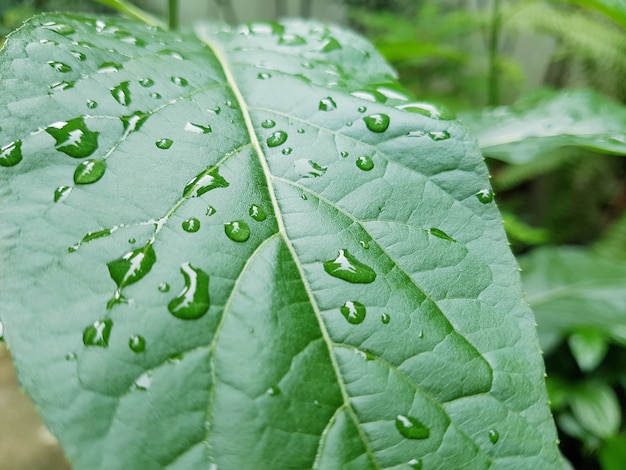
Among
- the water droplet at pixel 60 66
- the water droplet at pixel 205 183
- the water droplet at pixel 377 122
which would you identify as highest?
the water droplet at pixel 60 66

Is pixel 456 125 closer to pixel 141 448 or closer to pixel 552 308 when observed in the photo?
pixel 141 448

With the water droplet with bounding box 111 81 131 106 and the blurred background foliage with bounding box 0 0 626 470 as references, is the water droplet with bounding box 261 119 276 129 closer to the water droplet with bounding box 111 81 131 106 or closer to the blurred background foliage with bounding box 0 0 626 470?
the water droplet with bounding box 111 81 131 106

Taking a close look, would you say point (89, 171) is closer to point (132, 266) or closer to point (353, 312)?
point (132, 266)

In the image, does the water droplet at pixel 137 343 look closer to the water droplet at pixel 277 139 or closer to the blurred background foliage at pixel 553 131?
the water droplet at pixel 277 139

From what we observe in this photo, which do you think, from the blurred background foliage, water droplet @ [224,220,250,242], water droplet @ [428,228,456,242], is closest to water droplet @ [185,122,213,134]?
water droplet @ [224,220,250,242]

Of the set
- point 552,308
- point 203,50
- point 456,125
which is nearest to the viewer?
point 456,125

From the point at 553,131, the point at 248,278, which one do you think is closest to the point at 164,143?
the point at 248,278

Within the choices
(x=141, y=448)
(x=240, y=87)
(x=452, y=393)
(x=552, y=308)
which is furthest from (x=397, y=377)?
(x=552, y=308)

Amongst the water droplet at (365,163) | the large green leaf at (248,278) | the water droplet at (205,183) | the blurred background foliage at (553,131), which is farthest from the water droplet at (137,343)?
the blurred background foliage at (553,131)
